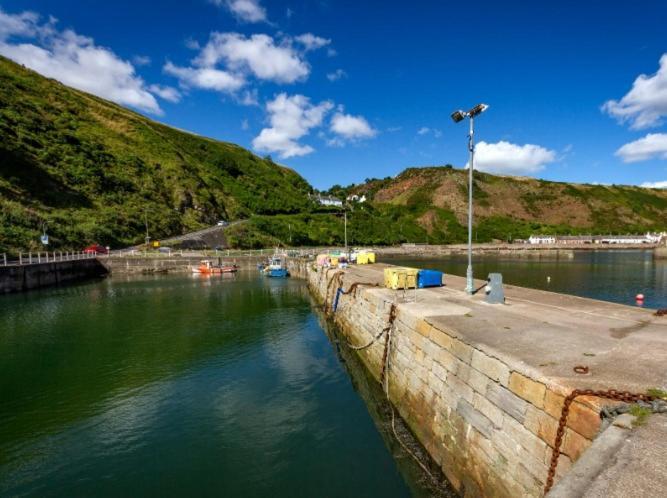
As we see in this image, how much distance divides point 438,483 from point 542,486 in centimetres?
382

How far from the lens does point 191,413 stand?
14.4 m

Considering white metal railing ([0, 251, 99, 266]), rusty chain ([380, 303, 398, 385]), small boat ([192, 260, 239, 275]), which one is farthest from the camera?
small boat ([192, 260, 239, 275])

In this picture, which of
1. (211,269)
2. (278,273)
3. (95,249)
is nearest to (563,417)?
(278,273)

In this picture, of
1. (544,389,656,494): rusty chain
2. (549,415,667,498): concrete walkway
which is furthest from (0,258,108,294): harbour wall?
(549,415,667,498): concrete walkway

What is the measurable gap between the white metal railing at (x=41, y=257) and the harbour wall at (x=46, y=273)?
2.76 feet

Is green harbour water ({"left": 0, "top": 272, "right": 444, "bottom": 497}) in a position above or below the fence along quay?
below

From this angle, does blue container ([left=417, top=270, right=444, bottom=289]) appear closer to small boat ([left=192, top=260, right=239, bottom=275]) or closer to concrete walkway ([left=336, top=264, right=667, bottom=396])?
concrete walkway ([left=336, top=264, right=667, bottom=396])

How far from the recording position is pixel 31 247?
61.3m

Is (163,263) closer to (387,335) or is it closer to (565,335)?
(387,335)

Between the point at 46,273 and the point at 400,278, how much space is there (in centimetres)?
5492

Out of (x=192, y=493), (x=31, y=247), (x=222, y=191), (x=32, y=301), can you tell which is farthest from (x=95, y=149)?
(x=192, y=493)

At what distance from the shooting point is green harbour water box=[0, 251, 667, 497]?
34.6ft

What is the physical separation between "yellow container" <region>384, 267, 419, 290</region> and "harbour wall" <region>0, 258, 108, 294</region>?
164ft

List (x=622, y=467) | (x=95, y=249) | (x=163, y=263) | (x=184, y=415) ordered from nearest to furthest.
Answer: (x=622, y=467)
(x=184, y=415)
(x=163, y=263)
(x=95, y=249)
